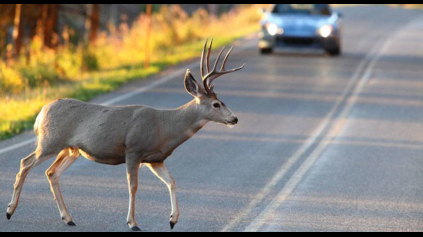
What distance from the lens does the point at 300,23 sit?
86.4 feet

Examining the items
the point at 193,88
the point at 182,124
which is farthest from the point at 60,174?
the point at 193,88

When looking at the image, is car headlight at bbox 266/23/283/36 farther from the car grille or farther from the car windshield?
the car windshield

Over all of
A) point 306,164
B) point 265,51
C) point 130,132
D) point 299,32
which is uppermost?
point 130,132

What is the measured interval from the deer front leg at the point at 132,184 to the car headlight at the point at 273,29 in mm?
18127

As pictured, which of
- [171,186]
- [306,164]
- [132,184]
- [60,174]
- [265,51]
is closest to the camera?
[132,184]

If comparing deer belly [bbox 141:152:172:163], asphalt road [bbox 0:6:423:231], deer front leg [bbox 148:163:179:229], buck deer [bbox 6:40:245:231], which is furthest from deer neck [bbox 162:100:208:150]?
asphalt road [bbox 0:6:423:231]

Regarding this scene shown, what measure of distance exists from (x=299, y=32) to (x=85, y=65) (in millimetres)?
6227

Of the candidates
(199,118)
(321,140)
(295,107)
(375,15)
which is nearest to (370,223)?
(199,118)

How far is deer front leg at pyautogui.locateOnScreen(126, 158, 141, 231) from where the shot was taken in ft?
28.0

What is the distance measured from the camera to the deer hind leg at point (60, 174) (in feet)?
29.0

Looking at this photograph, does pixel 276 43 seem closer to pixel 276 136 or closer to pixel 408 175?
pixel 276 136

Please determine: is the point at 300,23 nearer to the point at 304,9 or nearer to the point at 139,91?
the point at 304,9

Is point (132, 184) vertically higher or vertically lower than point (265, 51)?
higher

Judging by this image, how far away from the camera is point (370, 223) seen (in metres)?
9.31
